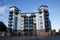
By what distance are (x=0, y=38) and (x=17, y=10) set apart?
45.4 m

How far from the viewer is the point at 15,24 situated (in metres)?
60.8

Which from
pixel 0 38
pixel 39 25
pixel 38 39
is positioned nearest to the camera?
pixel 38 39

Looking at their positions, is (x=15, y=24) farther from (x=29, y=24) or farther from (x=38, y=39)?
(x=38, y=39)

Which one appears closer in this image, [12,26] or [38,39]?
[38,39]

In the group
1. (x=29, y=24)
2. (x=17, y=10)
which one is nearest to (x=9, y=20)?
(x=17, y=10)

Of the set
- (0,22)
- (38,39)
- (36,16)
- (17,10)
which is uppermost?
(17,10)

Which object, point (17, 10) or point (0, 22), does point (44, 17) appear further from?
point (0, 22)

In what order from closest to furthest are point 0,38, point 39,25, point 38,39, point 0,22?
point 38,39, point 0,38, point 0,22, point 39,25

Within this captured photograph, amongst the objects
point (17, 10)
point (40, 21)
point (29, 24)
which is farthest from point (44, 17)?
point (17, 10)

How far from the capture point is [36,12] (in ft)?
202

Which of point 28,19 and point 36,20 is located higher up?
point 28,19

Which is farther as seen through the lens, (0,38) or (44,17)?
(44,17)

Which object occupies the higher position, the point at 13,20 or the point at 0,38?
the point at 13,20

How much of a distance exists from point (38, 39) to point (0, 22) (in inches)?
1234
